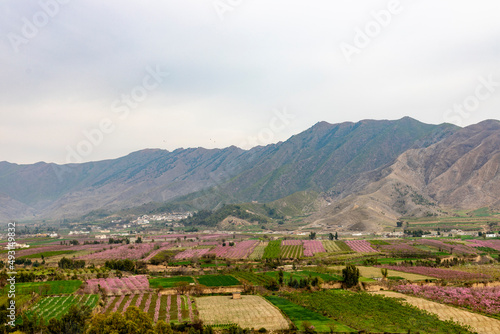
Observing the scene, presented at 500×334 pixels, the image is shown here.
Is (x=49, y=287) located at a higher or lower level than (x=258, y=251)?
higher

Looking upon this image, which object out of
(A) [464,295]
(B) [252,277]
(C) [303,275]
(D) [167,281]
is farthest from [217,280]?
(A) [464,295]

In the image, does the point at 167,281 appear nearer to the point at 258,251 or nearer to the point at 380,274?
the point at 380,274

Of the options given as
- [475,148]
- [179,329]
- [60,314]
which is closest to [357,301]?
[179,329]

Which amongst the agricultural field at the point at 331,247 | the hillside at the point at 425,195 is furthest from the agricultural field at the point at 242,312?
the hillside at the point at 425,195

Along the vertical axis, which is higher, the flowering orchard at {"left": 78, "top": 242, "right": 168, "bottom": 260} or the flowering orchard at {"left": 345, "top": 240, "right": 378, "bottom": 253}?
the flowering orchard at {"left": 78, "top": 242, "right": 168, "bottom": 260}

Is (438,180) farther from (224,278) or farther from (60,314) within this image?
(60,314)

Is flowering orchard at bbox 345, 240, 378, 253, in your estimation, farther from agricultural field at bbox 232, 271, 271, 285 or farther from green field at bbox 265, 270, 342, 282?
agricultural field at bbox 232, 271, 271, 285

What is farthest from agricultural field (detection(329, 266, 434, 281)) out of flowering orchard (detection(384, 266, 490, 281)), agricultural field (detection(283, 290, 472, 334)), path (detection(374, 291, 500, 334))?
path (detection(374, 291, 500, 334))
